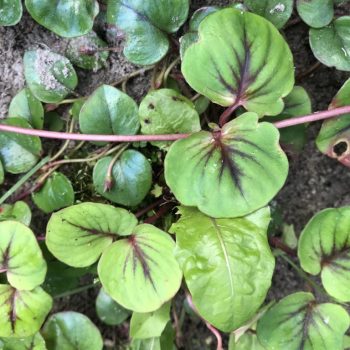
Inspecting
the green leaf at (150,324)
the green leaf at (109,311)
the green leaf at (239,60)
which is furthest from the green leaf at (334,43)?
the green leaf at (109,311)

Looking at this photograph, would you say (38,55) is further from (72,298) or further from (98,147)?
(72,298)

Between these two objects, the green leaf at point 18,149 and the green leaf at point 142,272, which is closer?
the green leaf at point 142,272

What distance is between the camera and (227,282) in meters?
0.97

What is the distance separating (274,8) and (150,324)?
703mm

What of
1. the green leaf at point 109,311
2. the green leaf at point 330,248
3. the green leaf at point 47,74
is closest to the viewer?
the green leaf at point 330,248

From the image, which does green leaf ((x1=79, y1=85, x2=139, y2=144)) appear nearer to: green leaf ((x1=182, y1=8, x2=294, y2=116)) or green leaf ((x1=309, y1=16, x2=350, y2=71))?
green leaf ((x1=182, y1=8, x2=294, y2=116))

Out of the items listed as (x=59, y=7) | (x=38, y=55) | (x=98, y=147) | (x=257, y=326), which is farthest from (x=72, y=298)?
(x=59, y=7)

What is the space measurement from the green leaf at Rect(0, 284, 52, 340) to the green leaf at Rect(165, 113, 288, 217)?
15.1 inches

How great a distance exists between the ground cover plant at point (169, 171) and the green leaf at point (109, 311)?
8cm

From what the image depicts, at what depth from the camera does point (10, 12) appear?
1085 mm

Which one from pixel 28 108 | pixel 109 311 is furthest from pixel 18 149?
pixel 109 311

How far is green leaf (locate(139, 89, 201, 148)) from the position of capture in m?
1.06

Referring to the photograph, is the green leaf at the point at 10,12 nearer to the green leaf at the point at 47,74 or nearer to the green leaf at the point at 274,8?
the green leaf at the point at 47,74

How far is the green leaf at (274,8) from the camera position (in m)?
1.07
